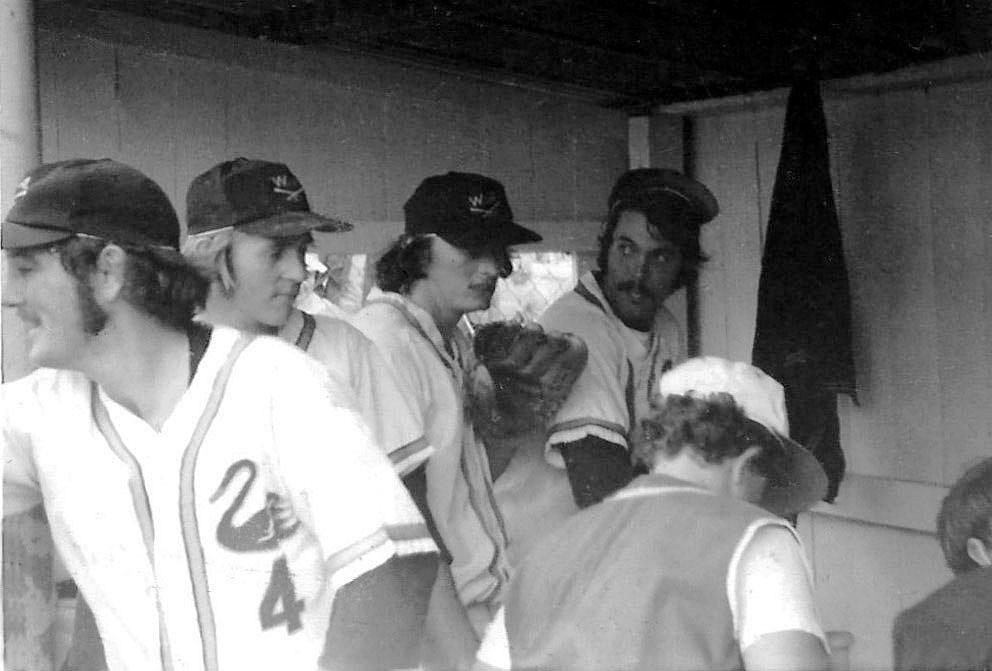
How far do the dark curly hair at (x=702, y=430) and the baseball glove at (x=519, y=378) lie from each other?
0.86ft

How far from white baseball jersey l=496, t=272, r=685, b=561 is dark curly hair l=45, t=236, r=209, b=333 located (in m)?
0.49

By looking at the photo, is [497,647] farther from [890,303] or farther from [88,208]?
[890,303]

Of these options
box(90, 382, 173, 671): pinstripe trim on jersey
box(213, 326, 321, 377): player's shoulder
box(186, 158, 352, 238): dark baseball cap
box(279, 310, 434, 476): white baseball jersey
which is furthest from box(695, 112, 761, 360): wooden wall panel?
box(90, 382, 173, 671): pinstripe trim on jersey

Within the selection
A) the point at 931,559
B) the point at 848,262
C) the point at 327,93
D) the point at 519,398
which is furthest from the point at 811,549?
the point at 327,93

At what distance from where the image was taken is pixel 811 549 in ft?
6.15

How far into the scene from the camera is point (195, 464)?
43.8 inches

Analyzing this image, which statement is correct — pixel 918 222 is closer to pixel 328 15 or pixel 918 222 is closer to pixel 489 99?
pixel 489 99

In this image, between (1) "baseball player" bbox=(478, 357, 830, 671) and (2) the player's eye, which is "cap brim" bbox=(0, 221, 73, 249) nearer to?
(2) the player's eye

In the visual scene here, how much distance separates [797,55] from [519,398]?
73 centimetres

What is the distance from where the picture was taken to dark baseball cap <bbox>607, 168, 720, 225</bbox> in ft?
5.08

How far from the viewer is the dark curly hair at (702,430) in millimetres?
1072

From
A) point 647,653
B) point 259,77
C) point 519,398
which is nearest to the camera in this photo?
point 647,653

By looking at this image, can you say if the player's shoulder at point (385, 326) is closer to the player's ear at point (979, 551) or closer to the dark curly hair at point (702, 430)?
the dark curly hair at point (702, 430)

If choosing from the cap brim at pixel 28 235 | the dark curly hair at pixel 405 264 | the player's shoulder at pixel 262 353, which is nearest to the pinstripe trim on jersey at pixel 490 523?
the dark curly hair at pixel 405 264
